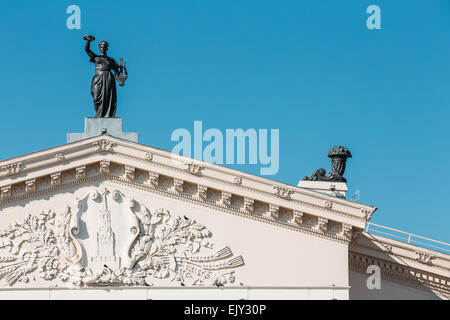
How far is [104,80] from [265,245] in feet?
23.7

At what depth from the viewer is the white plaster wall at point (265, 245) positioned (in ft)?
122

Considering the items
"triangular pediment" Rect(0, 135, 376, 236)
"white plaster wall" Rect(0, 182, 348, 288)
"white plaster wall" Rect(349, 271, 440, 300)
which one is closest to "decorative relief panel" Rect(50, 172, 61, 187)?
"triangular pediment" Rect(0, 135, 376, 236)

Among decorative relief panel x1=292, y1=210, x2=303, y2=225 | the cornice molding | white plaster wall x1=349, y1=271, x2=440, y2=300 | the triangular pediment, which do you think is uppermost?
the triangular pediment

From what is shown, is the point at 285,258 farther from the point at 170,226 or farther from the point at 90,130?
the point at 90,130

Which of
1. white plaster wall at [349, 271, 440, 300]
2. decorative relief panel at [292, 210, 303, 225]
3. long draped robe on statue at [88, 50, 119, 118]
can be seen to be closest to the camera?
decorative relief panel at [292, 210, 303, 225]

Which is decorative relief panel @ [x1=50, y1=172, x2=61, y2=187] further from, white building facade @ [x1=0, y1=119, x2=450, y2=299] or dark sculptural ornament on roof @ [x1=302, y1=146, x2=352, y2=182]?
dark sculptural ornament on roof @ [x1=302, y1=146, x2=352, y2=182]

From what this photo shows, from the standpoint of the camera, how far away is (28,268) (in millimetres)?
36406

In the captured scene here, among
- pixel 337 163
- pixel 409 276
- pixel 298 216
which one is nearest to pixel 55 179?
pixel 298 216

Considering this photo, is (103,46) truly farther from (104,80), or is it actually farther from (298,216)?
(298,216)

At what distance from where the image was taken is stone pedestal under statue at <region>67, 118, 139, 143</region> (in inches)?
1494

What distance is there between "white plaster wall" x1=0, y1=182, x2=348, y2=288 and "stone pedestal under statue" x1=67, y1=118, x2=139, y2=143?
1560 millimetres

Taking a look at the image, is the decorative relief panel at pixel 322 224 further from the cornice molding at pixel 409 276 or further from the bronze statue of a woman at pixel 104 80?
the bronze statue of a woman at pixel 104 80
